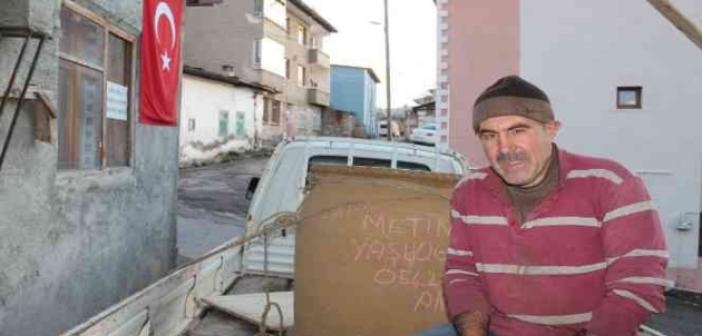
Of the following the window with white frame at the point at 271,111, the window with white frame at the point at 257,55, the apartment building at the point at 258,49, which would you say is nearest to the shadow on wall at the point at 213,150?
the apartment building at the point at 258,49

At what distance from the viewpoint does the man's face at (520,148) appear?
2.35 meters

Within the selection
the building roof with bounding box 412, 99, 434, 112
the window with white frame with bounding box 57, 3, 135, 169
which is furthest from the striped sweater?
Result: the building roof with bounding box 412, 99, 434, 112

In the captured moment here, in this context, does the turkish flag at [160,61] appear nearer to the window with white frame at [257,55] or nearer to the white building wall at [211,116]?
the white building wall at [211,116]

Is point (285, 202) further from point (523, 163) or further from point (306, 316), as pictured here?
point (523, 163)

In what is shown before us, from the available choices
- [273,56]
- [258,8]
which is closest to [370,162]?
[258,8]

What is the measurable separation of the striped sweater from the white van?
10.3ft

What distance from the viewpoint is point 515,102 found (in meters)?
2.36

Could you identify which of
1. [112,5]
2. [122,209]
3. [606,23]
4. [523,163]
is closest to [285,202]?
[122,209]

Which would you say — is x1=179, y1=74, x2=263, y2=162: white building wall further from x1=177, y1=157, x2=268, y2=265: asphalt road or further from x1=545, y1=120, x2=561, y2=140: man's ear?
x1=545, y1=120, x2=561, y2=140: man's ear

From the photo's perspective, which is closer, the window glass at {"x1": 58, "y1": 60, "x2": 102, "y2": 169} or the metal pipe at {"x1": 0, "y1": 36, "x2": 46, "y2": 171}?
the metal pipe at {"x1": 0, "y1": 36, "x2": 46, "y2": 171}

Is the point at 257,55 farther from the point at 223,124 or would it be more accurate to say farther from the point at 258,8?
the point at 223,124

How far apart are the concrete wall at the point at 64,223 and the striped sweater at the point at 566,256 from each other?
10.0 ft

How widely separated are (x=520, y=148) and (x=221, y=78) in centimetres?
2580

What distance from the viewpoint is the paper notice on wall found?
20.9 ft
